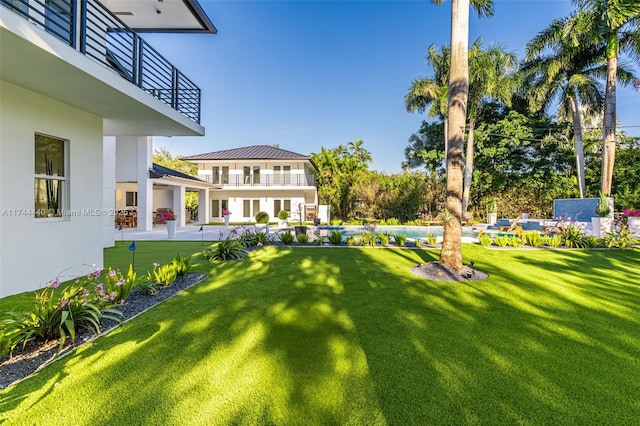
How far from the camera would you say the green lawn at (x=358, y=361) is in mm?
2305

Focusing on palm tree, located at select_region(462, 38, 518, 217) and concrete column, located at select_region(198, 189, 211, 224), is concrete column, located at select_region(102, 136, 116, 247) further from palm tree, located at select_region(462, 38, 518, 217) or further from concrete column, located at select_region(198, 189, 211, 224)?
palm tree, located at select_region(462, 38, 518, 217)

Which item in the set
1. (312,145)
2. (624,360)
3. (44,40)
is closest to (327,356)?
(624,360)

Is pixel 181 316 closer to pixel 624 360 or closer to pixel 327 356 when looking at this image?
pixel 327 356

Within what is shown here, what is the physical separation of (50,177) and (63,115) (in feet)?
4.17

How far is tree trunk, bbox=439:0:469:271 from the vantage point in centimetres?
671

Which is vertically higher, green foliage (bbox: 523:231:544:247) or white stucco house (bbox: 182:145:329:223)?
white stucco house (bbox: 182:145:329:223)

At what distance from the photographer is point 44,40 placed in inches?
148

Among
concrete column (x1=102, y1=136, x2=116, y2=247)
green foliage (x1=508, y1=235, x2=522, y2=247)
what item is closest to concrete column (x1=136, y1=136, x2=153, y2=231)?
concrete column (x1=102, y1=136, x2=116, y2=247)

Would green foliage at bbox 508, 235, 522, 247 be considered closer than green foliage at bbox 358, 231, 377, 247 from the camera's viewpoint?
Yes

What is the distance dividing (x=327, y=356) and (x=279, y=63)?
2225 centimetres

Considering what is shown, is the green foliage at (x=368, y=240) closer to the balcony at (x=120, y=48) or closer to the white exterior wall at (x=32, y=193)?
the balcony at (x=120, y=48)

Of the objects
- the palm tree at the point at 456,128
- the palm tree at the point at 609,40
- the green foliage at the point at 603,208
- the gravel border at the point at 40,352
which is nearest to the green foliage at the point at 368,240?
the palm tree at the point at 456,128

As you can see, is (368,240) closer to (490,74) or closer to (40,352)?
(40,352)

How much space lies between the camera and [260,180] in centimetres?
2694
